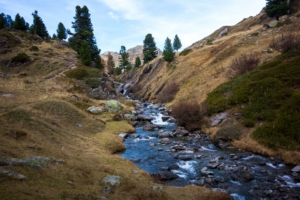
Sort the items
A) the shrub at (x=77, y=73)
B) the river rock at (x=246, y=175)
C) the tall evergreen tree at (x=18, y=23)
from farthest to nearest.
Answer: the tall evergreen tree at (x=18, y=23) → the shrub at (x=77, y=73) → the river rock at (x=246, y=175)

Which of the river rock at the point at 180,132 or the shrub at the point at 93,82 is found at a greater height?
the shrub at the point at 93,82

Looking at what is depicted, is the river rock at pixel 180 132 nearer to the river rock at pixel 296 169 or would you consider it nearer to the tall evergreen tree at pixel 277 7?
the river rock at pixel 296 169

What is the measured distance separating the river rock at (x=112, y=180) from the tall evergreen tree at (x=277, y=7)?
233 ft

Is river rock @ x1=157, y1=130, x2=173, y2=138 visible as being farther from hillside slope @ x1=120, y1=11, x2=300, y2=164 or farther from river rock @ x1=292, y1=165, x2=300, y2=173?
river rock @ x1=292, y1=165, x2=300, y2=173

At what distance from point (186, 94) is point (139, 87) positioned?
37526mm

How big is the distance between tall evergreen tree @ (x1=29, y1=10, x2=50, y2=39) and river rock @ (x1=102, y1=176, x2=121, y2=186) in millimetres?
94989

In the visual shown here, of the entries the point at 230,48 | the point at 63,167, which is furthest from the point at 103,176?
the point at 230,48

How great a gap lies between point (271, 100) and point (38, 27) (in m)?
98.1

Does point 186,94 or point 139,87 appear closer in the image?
point 186,94

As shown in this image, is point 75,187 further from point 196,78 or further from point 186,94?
point 196,78

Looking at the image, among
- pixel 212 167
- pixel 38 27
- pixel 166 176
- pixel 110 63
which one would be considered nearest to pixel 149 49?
pixel 110 63

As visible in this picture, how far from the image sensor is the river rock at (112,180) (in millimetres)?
12062

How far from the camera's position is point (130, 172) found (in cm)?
1573

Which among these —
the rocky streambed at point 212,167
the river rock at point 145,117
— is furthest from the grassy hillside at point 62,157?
the river rock at point 145,117
